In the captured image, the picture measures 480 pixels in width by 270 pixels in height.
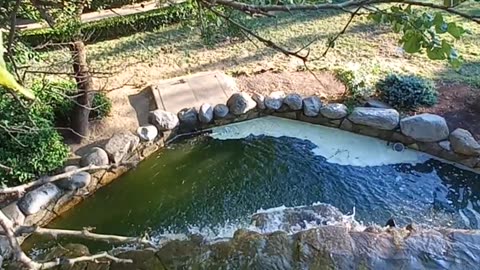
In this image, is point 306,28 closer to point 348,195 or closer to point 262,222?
point 348,195

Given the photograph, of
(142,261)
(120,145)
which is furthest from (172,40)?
(142,261)

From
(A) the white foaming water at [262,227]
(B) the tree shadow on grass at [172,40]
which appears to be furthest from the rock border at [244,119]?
(B) the tree shadow on grass at [172,40]

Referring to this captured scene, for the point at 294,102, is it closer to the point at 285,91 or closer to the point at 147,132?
the point at 285,91

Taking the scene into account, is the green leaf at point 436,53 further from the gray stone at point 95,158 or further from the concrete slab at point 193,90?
the concrete slab at point 193,90

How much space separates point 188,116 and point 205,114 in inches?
6.9

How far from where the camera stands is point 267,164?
200 inches

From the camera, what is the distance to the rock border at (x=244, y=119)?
4629mm

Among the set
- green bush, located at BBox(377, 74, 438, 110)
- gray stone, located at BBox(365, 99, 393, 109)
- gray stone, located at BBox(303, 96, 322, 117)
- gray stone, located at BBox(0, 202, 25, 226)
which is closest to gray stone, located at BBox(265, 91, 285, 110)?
gray stone, located at BBox(303, 96, 322, 117)

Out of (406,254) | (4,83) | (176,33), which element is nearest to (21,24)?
(176,33)

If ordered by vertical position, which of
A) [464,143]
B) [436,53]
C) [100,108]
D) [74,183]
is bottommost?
[464,143]

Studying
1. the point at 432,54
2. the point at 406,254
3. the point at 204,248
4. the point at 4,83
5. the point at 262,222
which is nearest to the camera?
the point at 4,83

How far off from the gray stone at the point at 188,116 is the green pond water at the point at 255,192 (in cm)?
35

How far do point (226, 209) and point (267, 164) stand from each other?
2.33 feet

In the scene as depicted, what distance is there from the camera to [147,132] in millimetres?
5238
